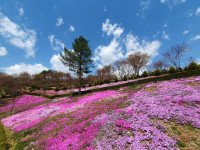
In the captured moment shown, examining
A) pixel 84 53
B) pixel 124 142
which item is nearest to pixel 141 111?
pixel 124 142

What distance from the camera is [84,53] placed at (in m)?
20.7

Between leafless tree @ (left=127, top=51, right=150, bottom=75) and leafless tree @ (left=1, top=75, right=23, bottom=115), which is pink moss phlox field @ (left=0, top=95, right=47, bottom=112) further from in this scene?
leafless tree @ (left=127, top=51, right=150, bottom=75)

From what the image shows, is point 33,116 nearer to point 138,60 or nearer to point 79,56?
point 79,56

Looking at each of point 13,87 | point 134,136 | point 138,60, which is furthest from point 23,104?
point 138,60

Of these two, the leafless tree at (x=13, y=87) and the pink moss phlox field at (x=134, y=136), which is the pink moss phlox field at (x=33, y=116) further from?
the pink moss phlox field at (x=134, y=136)

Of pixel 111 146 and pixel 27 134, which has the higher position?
pixel 111 146

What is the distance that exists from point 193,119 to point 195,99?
110 inches

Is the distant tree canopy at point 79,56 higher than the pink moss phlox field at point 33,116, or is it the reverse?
the distant tree canopy at point 79,56

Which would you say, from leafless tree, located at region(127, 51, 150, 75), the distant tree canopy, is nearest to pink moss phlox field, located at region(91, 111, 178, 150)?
the distant tree canopy

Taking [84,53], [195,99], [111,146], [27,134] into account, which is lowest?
[27,134]

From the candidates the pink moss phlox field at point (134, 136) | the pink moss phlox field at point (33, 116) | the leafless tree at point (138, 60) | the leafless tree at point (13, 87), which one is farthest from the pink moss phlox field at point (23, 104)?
the leafless tree at point (138, 60)

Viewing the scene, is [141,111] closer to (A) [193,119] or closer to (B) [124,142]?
(A) [193,119]

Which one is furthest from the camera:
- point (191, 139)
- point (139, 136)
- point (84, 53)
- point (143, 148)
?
point (84, 53)

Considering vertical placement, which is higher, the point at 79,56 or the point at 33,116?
the point at 79,56
